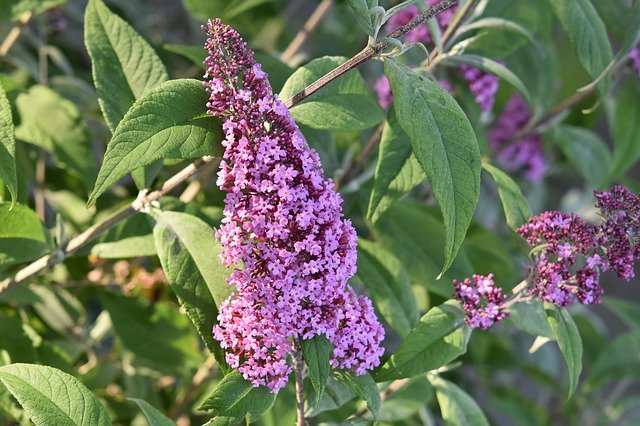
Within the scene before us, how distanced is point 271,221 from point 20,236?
0.49 m

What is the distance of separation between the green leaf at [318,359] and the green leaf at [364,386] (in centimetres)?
7

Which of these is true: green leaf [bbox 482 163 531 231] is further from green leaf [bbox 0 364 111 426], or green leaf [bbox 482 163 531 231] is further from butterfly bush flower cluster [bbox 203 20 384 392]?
green leaf [bbox 0 364 111 426]

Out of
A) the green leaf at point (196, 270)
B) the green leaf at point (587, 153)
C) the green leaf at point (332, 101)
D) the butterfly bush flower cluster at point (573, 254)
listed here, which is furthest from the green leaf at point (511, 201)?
the green leaf at point (587, 153)

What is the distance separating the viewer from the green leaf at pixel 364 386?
102cm

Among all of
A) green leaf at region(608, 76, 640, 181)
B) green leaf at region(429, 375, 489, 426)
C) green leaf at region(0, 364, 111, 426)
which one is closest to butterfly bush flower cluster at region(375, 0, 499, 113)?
green leaf at region(608, 76, 640, 181)

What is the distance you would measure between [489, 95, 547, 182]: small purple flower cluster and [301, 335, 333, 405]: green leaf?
1.05 meters

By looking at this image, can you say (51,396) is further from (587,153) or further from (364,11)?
(587,153)

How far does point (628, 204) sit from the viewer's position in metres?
1.04

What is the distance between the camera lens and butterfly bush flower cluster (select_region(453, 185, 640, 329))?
103 cm

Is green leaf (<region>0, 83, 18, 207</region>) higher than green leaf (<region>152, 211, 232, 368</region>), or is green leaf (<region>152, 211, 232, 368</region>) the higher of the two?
green leaf (<region>0, 83, 18, 207</region>)

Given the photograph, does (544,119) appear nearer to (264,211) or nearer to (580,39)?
(580,39)

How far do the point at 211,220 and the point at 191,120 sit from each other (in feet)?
0.86

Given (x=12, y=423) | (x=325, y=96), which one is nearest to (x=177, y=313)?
(x=12, y=423)

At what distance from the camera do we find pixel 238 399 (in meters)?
1.00
